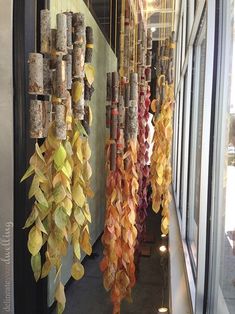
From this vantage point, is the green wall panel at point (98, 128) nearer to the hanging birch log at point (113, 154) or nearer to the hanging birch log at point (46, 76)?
the hanging birch log at point (113, 154)

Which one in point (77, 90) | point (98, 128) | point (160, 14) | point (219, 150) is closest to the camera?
point (77, 90)

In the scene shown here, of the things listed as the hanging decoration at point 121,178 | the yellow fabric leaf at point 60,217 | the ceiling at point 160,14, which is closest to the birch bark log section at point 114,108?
the hanging decoration at point 121,178

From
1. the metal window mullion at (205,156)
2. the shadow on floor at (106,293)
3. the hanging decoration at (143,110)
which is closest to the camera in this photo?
the metal window mullion at (205,156)

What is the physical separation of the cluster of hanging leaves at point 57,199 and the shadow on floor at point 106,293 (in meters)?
1.61

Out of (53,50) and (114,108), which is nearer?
(53,50)

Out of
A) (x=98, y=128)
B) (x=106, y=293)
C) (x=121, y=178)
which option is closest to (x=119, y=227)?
(x=121, y=178)

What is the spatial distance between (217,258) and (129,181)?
0.71 meters

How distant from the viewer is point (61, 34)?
3.04 feet

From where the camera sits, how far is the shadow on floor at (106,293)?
2.48 meters

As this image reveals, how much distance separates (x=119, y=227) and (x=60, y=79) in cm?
100

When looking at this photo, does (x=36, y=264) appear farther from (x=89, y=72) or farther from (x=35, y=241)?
(x=89, y=72)

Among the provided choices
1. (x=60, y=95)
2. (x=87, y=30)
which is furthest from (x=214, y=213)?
(x=87, y=30)

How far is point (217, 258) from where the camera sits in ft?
3.92

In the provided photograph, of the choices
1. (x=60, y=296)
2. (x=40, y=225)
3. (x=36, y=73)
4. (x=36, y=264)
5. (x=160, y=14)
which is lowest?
(x=60, y=296)
